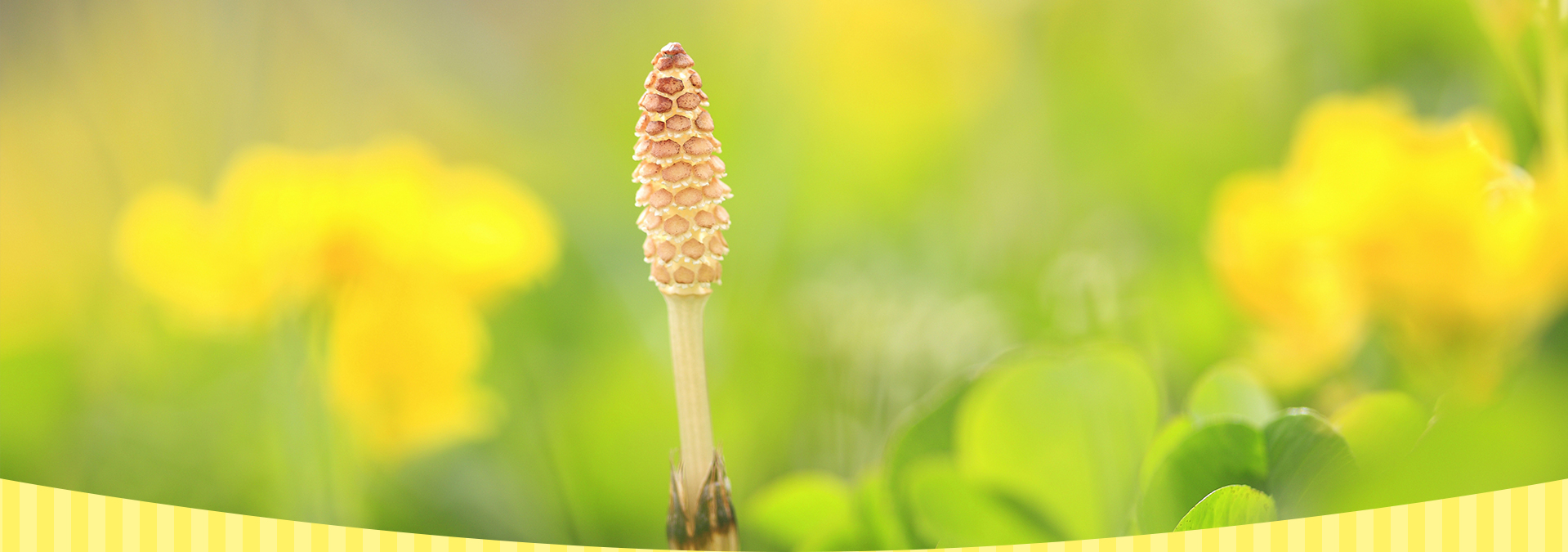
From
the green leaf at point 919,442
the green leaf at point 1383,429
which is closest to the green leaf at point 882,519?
the green leaf at point 919,442

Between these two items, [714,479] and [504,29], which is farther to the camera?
[504,29]

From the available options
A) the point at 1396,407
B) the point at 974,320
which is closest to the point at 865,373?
A: the point at 974,320

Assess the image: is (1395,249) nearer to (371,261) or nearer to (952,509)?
(952,509)

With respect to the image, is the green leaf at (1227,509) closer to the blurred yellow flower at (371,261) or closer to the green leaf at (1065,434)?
the green leaf at (1065,434)

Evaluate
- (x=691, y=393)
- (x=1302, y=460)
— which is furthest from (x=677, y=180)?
(x=1302, y=460)

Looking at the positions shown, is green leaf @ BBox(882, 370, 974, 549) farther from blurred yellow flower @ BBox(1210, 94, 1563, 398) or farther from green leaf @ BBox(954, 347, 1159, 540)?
blurred yellow flower @ BBox(1210, 94, 1563, 398)

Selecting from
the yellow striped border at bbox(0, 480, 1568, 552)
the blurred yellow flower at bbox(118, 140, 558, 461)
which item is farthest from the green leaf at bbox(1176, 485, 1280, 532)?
the blurred yellow flower at bbox(118, 140, 558, 461)

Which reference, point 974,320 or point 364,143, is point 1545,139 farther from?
point 364,143
